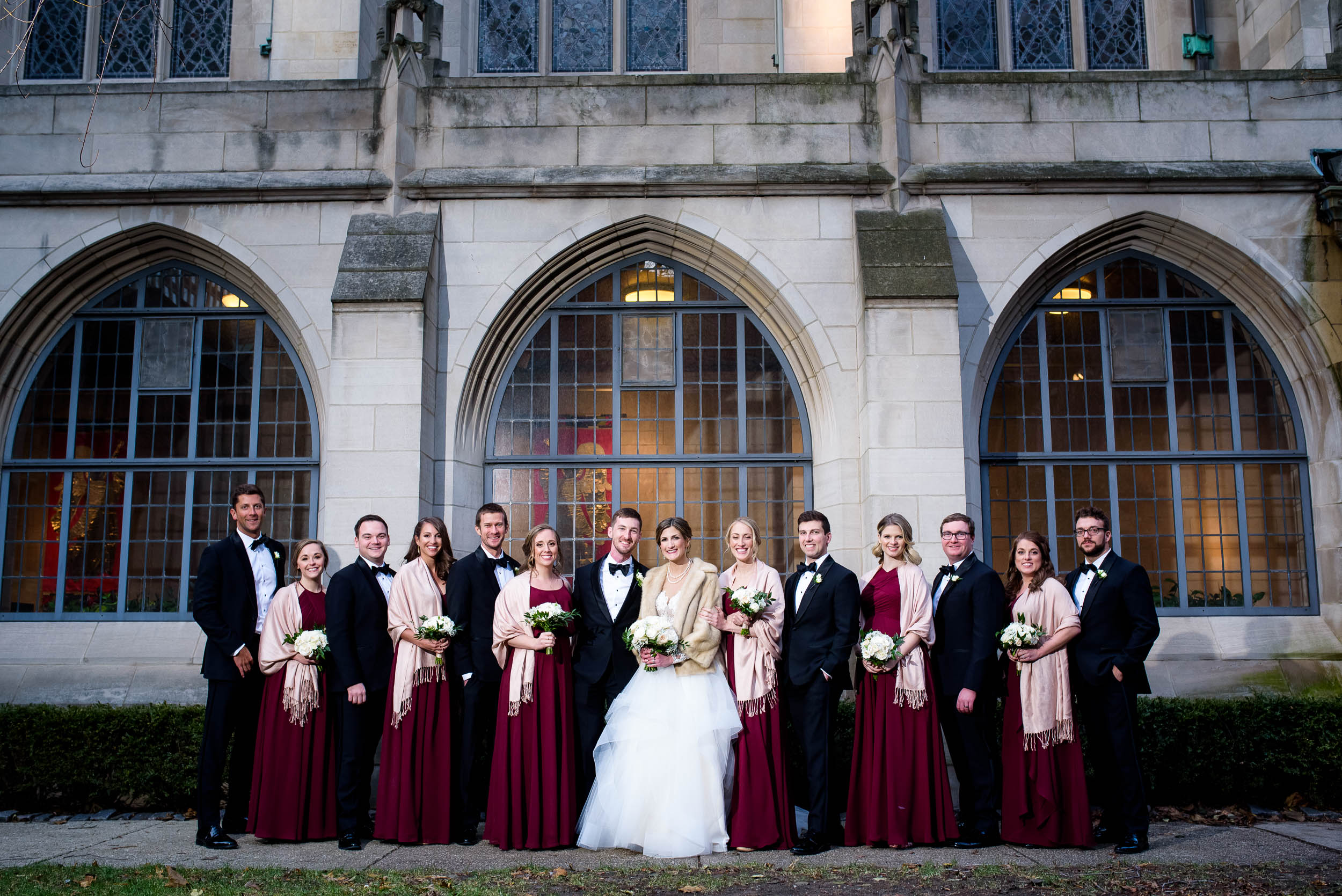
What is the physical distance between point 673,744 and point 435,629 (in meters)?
1.57

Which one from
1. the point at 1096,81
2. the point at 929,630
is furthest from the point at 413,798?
the point at 1096,81

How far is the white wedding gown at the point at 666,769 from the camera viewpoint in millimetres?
6148

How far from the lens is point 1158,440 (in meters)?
10.4

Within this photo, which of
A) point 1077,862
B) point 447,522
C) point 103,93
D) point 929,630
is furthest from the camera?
point 103,93

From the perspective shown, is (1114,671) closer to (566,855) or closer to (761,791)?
(761,791)

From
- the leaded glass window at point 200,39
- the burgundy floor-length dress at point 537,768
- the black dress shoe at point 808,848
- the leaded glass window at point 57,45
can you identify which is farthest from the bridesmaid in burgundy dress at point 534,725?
the leaded glass window at point 57,45

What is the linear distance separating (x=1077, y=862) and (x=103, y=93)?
10.4 m

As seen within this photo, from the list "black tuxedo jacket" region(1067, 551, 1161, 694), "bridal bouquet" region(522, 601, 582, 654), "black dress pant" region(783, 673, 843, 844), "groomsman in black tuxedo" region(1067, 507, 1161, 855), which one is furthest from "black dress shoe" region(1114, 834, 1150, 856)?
"bridal bouquet" region(522, 601, 582, 654)

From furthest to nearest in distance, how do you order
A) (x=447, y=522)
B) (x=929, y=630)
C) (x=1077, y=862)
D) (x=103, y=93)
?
1. (x=103, y=93)
2. (x=447, y=522)
3. (x=929, y=630)
4. (x=1077, y=862)

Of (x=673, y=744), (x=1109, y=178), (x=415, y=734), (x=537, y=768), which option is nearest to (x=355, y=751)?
(x=415, y=734)

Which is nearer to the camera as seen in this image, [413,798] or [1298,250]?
[413,798]


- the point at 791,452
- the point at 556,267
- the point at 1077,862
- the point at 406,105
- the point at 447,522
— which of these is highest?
the point at 406,105

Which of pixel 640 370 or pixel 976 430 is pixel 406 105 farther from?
pixel 976 430

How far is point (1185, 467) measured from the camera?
33.9 ft
